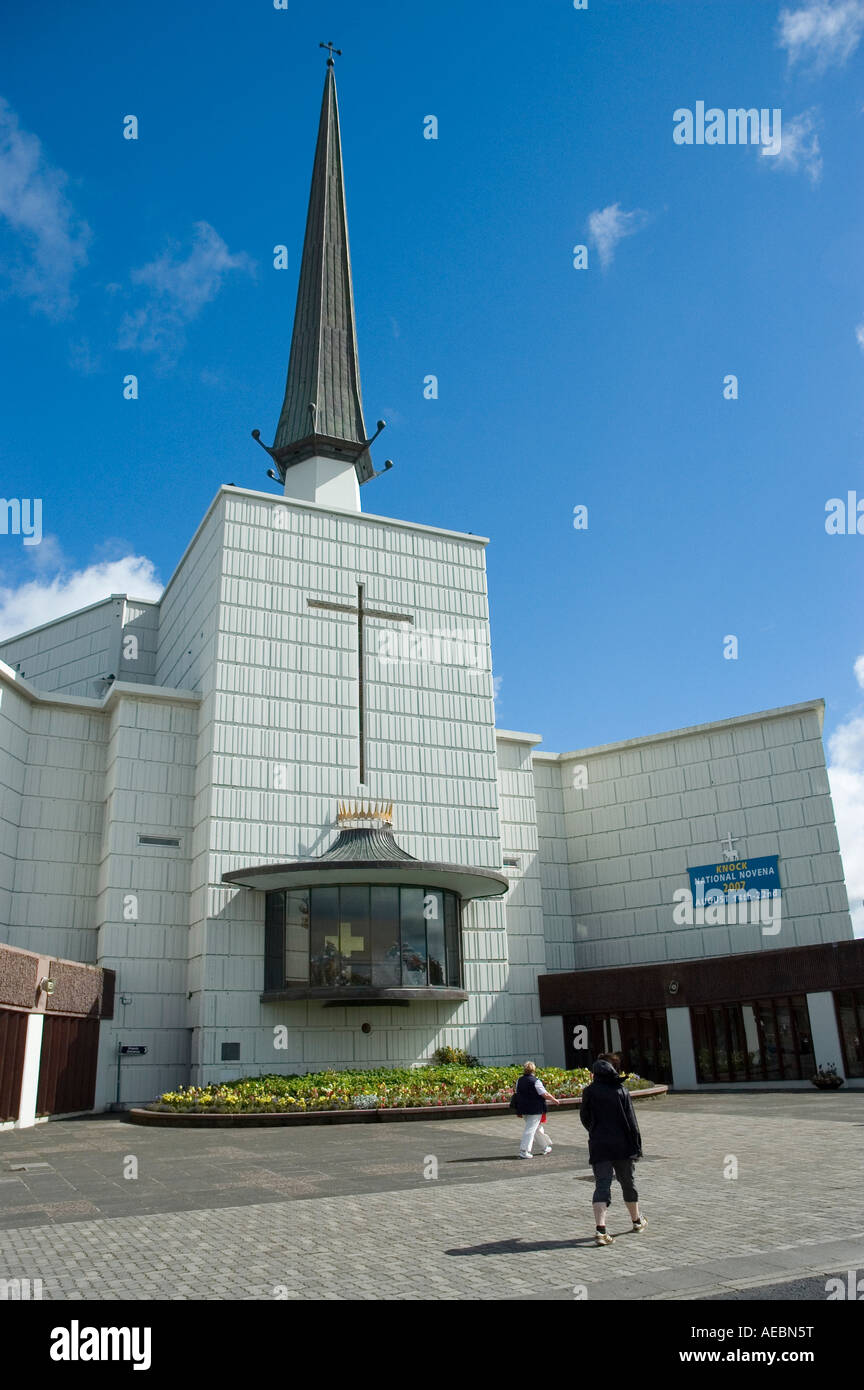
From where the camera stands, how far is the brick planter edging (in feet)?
74.8

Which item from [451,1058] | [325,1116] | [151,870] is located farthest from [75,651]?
[325,1116]

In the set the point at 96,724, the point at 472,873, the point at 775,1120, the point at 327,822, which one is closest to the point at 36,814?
the point at 96,724

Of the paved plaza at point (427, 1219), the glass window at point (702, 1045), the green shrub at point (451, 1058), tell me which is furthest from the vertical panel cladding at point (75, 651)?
the paved plaza at point (427, 1219)

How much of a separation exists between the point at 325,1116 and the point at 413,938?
918 cm

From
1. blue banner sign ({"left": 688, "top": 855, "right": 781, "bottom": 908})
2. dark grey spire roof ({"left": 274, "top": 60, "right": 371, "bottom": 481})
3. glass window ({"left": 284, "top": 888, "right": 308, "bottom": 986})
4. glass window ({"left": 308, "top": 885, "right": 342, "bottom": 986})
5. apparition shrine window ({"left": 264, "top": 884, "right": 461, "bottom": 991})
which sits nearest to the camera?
glass window ({"left": 308, "top": 885, "right": 342, "bottom": 986})

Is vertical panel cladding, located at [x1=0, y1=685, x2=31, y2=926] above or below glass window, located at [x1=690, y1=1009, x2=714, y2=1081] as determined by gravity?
above

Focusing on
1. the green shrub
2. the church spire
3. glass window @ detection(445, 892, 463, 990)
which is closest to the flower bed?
the green shrub

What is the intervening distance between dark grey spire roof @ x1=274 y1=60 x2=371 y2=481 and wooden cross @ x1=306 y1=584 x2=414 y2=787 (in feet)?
32.1

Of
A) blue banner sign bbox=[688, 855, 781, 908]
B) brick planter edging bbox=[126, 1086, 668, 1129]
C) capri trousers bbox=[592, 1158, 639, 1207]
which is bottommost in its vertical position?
brick planter edging bbox=[126, 1086, 668, 1129]

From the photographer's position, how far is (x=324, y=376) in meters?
45.9

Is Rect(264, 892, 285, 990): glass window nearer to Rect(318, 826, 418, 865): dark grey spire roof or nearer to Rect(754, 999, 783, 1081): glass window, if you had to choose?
Rect(318, 826, 418, 865): dark grey spire roof

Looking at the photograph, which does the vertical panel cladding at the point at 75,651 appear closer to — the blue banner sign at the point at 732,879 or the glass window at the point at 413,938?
the glass window at the point at 413,938
